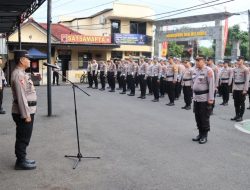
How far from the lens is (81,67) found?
35094mm

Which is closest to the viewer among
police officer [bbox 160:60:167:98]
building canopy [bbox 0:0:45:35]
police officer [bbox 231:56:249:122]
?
police officer [bbox 231:56:249:122]

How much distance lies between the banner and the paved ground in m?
27.4

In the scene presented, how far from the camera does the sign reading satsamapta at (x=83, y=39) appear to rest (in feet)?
111

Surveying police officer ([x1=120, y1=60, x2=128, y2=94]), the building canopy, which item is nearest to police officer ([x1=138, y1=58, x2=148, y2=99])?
police officer ([x1=120, y1=60, x2=128, y2=94])

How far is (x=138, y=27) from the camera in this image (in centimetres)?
4212

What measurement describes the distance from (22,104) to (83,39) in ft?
95.0

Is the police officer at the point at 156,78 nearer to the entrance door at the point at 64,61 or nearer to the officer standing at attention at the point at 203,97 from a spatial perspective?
the officer standing at attention at the point at 203,97

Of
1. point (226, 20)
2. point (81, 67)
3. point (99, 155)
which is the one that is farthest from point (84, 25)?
point (99, 155)

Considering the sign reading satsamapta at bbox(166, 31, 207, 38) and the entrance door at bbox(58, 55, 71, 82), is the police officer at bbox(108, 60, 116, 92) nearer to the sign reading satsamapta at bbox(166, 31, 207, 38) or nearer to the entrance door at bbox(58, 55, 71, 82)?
the sign reading satsamapta at bbox(166, 31, 207, 38)

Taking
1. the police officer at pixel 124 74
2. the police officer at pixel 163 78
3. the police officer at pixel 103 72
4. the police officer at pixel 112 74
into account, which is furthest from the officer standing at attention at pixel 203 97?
the police officer at pixel 103 72

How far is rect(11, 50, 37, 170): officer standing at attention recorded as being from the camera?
6.23 metres

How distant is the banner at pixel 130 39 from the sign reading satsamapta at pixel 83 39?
3117mm

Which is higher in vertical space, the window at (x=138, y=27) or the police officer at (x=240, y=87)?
the window at (x=138, y=27)

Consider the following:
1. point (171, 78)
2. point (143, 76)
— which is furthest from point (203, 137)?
point (143, 76)
